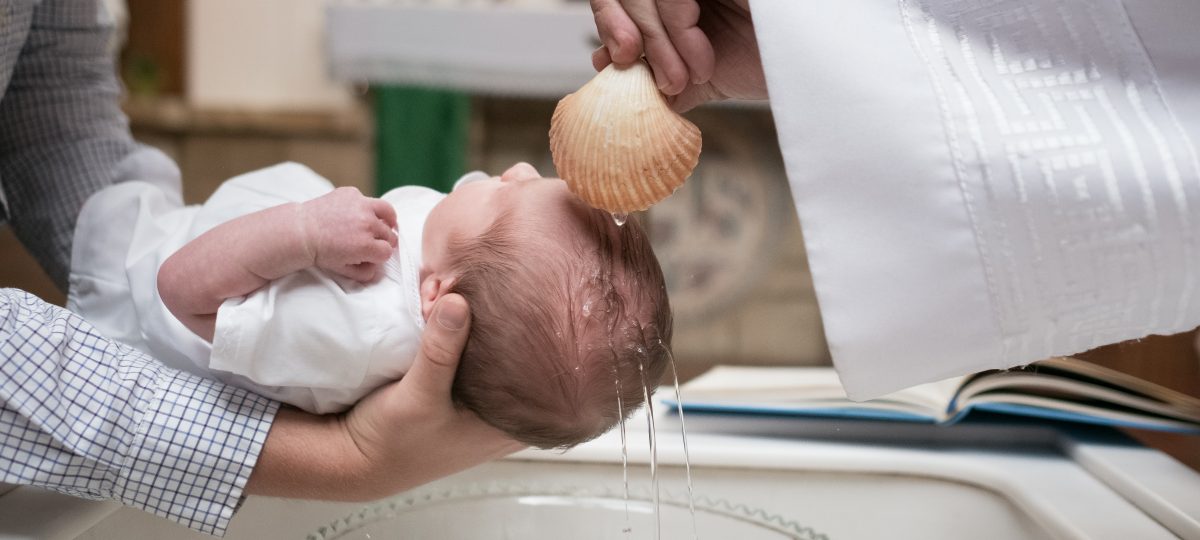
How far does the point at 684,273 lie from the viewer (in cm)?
256

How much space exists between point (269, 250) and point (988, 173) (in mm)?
436

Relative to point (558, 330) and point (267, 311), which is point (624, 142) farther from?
point (267, 311)

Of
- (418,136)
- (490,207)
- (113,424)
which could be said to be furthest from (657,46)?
(418,136)

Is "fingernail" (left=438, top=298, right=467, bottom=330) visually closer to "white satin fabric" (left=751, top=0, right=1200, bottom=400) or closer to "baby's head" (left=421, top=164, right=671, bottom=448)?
"baby's head" (left=421, top=164, right=671, bottom=448)

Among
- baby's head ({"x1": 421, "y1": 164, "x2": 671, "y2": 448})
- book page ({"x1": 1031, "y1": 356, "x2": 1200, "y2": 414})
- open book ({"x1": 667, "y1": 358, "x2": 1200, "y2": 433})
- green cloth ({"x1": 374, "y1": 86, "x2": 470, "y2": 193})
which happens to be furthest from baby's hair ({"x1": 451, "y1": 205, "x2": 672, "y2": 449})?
green cloth ({"x1": 374, "y1": 86, "x2": 470, "y2": 193})

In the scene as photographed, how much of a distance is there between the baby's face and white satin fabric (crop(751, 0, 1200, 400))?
0.19 metres

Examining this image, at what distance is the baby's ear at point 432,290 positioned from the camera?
713 mm

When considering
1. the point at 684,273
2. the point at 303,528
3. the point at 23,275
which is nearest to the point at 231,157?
the point at 23,275

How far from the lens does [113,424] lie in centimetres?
63

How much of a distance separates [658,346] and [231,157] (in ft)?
7.48

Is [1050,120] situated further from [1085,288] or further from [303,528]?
[303,528]

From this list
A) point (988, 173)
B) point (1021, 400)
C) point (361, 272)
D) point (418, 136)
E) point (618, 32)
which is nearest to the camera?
point (988, 173)

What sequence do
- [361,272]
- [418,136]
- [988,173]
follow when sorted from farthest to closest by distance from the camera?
[418,136], [361,272], [988,173]

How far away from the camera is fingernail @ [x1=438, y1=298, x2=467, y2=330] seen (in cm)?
63
